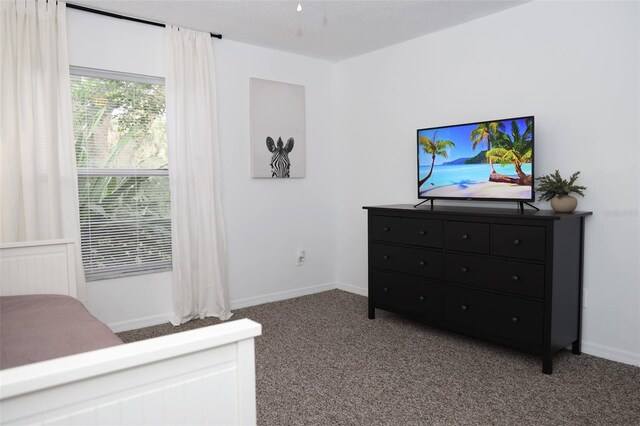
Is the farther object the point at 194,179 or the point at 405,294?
the point at 194,179

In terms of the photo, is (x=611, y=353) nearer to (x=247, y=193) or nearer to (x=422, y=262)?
(x=422, y=262)

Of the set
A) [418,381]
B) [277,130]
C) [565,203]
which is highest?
[277,130]

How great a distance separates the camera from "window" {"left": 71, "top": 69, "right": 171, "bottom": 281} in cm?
329

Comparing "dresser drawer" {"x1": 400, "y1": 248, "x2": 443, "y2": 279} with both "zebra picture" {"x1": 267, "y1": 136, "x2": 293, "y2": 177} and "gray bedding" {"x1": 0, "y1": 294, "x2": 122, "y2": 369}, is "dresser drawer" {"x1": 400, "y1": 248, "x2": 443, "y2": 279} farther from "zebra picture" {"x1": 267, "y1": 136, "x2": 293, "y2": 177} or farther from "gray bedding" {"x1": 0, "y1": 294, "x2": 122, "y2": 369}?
"gray bedding" {"x1": 0, "y1": 294, "x2": 122, "y2": 369}

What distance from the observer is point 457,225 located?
3.02 m

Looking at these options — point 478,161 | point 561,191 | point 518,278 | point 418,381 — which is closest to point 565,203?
point 561,191

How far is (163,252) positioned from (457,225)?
225cm

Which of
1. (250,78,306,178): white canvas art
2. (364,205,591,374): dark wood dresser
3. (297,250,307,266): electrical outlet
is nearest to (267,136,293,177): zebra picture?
(250,78,306,178): white canvas art

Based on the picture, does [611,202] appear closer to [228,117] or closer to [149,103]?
[228,117]

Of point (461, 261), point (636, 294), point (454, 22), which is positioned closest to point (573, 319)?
point (636, 294)

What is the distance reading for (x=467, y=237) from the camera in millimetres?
2965

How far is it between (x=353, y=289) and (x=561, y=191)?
7.50 feet

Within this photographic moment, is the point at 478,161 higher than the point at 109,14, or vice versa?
the point at 109,14

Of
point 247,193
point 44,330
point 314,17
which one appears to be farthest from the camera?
point 247,193
